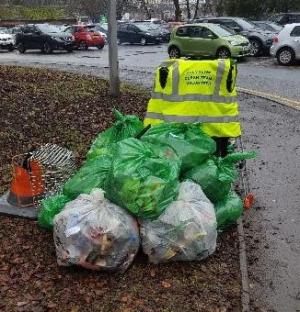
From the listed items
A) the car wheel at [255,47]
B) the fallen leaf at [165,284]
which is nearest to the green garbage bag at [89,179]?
the fallen leaf at [165,284]

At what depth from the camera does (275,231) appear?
529 centimetres

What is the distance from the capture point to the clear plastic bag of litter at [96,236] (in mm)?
3986

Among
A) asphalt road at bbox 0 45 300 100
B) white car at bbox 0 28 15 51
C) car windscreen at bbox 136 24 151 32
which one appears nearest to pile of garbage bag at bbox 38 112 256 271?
asphalt road at bbox 0 45 300 100

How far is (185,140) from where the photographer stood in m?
5.00

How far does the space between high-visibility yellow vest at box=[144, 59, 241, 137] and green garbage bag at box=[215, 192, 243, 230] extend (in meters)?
0.78

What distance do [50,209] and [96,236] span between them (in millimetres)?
884

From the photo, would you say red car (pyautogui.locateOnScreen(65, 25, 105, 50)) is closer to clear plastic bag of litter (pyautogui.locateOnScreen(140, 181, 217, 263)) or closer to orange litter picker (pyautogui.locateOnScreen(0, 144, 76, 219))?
orange litter picker (pyautogui.locateOnScreen(0, 144, 76, 219))

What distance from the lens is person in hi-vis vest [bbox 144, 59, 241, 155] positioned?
5.43m

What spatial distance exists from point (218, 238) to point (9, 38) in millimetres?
27982

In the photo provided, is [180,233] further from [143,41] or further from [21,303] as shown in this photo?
[143,41]

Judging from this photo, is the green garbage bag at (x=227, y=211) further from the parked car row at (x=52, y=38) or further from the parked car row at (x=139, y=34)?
the parked car row at (x=139, y=34)

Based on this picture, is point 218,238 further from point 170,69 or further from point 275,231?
point 170,69

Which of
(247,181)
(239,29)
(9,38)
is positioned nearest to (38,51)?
(9,38)

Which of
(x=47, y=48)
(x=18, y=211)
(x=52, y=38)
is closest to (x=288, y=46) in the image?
(x=52, y=38)
